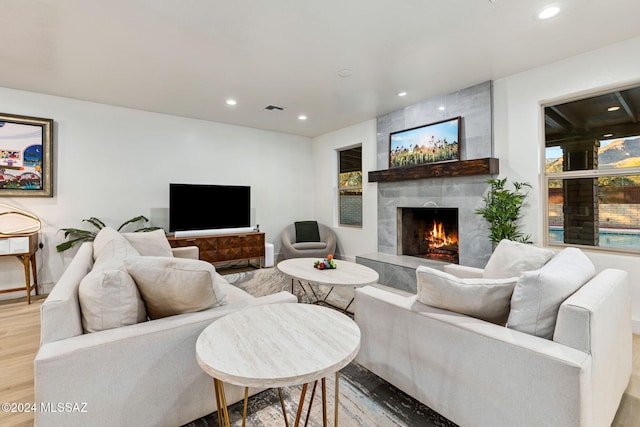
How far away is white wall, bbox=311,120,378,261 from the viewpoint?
5133 mm

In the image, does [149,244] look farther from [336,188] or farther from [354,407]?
[336,188]

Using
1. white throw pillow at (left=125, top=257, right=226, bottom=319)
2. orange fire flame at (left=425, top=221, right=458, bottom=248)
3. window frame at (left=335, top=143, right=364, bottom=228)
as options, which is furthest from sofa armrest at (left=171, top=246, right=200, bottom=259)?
orange fire flame at (left=425, top=221, right=458, bottom=248)

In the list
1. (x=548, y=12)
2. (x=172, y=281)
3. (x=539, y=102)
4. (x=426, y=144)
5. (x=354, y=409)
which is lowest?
(x=354, y=409)

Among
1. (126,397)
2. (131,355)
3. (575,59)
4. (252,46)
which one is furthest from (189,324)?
(575,59)

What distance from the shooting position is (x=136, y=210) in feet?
14.8

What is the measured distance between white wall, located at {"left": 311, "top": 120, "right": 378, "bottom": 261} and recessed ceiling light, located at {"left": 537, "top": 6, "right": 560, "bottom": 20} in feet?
9.35

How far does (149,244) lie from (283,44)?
2.27 metres

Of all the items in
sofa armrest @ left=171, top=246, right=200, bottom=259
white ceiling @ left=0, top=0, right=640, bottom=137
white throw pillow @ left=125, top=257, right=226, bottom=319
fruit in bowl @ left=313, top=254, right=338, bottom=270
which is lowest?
fruit in bowl @ left=313, top=254, right=338, bottom=270

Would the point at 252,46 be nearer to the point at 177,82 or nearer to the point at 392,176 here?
the point at 177,82

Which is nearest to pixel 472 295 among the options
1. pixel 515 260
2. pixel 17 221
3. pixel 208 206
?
pixel 515 260

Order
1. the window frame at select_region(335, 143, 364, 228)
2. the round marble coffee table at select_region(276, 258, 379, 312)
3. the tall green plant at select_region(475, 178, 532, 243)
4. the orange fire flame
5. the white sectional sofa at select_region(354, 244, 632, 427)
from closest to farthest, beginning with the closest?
the white sectional sofa at select_region(354, 244, 632, 427) < the round marble coffee table at select_region(276, 258, 379, 312) < the tall green plant at select_region(475, 178, 532, 243) < the orange fire flame < the window frame at select_region(335, 143, 364, 228)

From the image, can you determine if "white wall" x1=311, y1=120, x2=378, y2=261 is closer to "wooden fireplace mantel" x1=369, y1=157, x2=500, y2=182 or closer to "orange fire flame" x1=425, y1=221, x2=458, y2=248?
"wooden fireplace mantel" x1=369, y1=157, x2=500, y2=182

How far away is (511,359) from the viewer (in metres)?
1.25

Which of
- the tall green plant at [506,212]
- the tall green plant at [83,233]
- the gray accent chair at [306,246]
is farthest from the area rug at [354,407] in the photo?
the tall green plant at [83,233]
